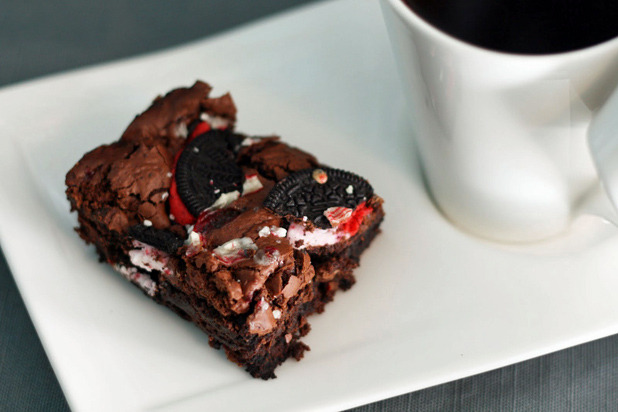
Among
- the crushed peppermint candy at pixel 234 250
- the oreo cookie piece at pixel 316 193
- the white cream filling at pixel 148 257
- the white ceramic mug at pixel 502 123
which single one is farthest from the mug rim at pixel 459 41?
the white cream filling at pixel 148 257

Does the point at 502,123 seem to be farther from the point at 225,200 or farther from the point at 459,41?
the point at 225,200

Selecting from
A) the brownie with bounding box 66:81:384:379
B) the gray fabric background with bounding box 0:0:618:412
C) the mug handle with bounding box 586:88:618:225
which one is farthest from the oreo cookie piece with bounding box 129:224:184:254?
the mug handle with bounding box 586:88:618:225

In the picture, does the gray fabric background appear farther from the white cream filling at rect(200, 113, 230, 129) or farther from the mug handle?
Answer: the white cream filling at rect(200, 113, 230, 129)

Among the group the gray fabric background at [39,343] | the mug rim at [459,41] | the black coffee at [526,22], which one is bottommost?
the gray fabric background at [39,343]

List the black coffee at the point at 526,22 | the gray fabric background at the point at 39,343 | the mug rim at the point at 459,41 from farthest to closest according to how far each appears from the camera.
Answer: the gray fabric background at the point at 39,343 → the black coffee at the point at 526,22 → the mug rim at the point at 459,41

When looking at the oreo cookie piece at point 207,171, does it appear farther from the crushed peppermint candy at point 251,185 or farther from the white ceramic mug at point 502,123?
the white ceramic mug at point 502,123
